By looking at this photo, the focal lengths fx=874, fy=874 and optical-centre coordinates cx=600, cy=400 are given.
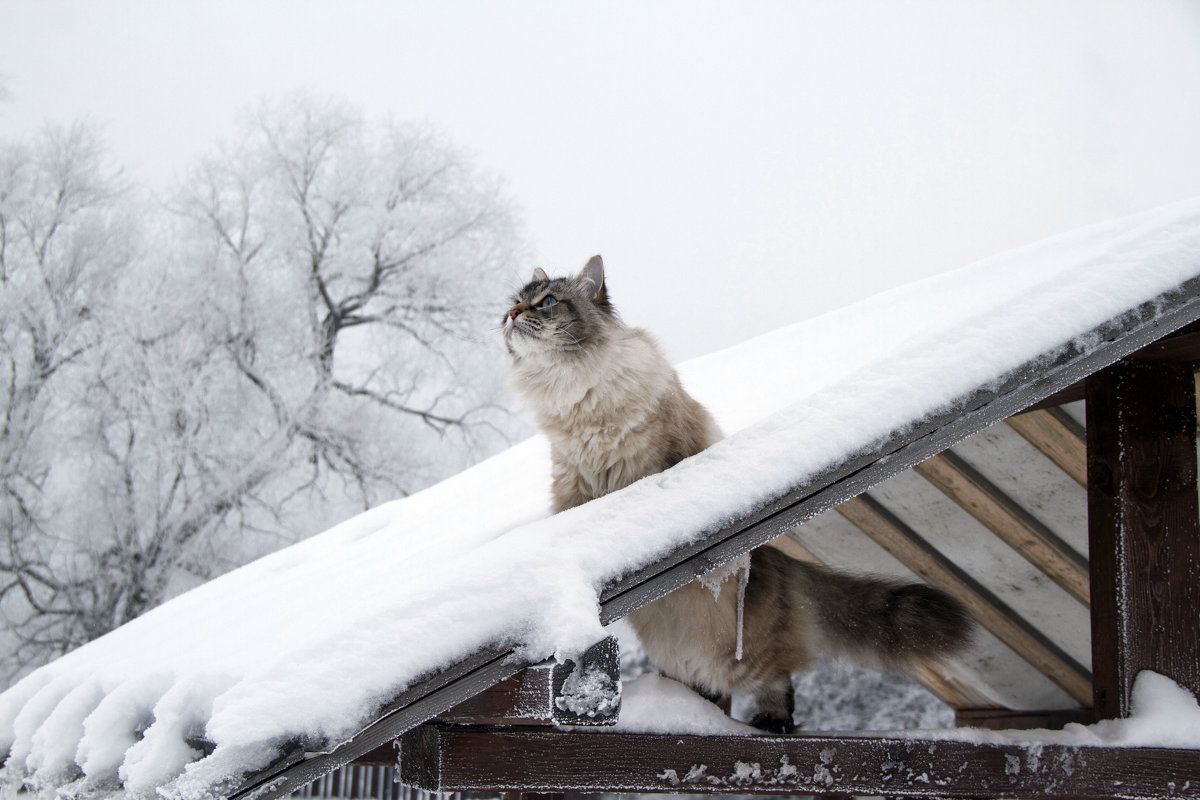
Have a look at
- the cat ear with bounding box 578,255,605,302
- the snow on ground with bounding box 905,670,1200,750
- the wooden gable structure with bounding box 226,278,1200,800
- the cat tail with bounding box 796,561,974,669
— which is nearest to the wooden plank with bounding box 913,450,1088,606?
the wooden gable structure with bounding box 226,278,1200,800

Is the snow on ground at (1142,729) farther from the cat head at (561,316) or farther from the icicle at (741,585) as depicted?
the cat head at (561,316)

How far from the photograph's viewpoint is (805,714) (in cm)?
938

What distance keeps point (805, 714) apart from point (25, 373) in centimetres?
1131

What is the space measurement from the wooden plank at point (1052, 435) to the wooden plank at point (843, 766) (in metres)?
0.95

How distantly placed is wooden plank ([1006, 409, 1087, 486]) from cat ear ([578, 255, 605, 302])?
48.8 inches

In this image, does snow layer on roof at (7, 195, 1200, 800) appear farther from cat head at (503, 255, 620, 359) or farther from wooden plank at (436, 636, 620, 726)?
cat head at (503, 255, 620, 359)

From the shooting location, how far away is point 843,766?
185 cm

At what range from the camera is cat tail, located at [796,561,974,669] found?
2.20 meters

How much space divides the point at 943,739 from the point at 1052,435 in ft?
3.60

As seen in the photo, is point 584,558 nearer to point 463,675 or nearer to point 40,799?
point 463,675

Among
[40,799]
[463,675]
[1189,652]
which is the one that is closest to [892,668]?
[1189,652]

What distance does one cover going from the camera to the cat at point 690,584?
218cm

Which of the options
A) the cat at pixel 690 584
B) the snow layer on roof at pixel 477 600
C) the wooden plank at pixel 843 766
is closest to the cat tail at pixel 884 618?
the cat at pixel 690 584

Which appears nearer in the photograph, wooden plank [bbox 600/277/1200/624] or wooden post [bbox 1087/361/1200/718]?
wooden plank [bbox 600/277/1200/624]
